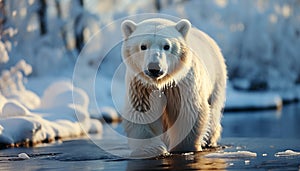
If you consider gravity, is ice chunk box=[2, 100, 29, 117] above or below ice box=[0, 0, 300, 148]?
below

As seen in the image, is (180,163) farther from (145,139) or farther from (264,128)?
(264,128)

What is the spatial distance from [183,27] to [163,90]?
827 millimetres

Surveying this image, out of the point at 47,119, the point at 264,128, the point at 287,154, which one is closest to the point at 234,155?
the point at 287,154

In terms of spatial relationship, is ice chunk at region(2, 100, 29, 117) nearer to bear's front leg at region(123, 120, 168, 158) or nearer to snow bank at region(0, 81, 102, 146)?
snow bank at region(0, 81, 102, 146)

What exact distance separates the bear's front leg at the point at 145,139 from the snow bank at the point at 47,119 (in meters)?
3.08

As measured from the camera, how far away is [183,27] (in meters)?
9.17

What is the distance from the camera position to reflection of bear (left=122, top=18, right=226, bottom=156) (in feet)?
28.5

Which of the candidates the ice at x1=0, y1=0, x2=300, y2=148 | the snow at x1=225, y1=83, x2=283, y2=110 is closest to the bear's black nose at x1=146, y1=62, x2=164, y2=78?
the ice at x1=0, y1=0, x2=300, y2=148

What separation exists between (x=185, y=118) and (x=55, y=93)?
902 cm

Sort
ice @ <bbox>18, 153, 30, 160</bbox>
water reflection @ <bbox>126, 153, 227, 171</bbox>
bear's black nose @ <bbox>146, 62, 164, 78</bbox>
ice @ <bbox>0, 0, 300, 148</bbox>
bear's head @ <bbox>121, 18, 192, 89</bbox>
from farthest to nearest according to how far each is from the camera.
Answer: ice @ <bbox>0, 0, 300, 148</bbox> → ice @ <bbox>18, 153, 30, 160</bbox> → bear's head @ <bbox>121, 18, 192, 89</bbox> → bear's black nose @ <bbox>146, 62, 164, 78</bbox> → water reflection @ <bbox>126, 153, 227, 171</bbox>

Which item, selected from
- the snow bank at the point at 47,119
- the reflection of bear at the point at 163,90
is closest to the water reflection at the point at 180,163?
the reflection of bear at the point at 163,90

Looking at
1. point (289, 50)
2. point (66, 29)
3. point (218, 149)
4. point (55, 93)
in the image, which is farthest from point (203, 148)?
point (289, 50)

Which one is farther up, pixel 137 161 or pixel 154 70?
pixel 154 70

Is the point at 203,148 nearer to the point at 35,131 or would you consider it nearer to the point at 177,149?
the point at 177,149
